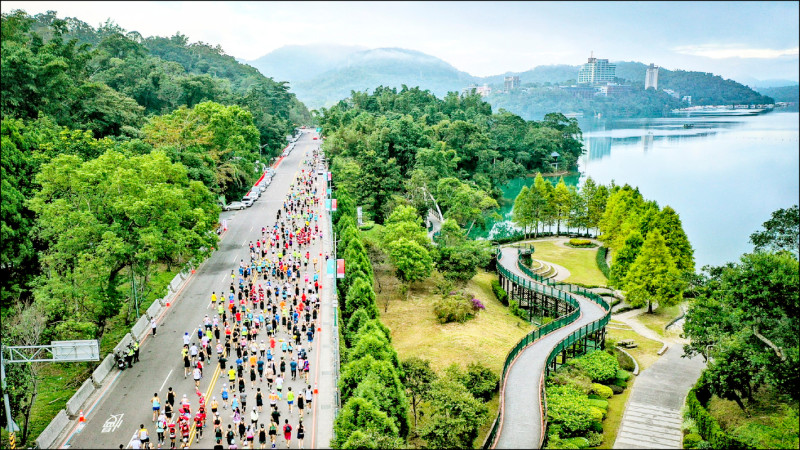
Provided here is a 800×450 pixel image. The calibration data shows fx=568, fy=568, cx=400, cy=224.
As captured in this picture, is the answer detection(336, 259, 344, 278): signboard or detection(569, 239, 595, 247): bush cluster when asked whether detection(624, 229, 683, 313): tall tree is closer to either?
detection(569, 239, 595, 247): bush cluster

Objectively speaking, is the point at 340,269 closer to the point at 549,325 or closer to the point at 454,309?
the point at 454,309

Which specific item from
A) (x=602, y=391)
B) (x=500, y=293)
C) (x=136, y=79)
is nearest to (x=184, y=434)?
(x=602, y=391)

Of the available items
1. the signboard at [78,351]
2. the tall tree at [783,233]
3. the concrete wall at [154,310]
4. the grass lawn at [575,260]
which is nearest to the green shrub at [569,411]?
the tall tree at [783,233]

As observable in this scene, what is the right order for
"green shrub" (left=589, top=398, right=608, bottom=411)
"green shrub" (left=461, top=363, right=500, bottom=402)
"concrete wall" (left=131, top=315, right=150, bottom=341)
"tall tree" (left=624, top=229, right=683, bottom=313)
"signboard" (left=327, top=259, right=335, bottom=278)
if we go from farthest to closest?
"tall tree" (left=624, top=229, right=683, bottom=313), "signboard" (left=327, top=259, right=335, bottom=278), "concrete wall" (left=131, top=315, right=150, bottom=341), "green shrub" (left=589, top=398, right=608, bottom=411), "green shrub" (left=461, top=363, right=500, bottom=402)

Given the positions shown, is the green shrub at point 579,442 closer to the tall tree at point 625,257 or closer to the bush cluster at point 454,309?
the bush cluster at point 454,309

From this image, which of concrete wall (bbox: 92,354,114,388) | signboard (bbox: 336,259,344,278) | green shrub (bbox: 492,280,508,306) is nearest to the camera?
concrete wall (bbox: 92,354,114,388)

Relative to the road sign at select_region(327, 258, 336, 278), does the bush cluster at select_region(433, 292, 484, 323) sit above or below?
below

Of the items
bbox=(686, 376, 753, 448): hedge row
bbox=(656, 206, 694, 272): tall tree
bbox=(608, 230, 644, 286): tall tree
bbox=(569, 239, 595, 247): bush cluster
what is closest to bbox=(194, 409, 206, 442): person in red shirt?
bbox=(686, 376, 753, 448): hedge row
